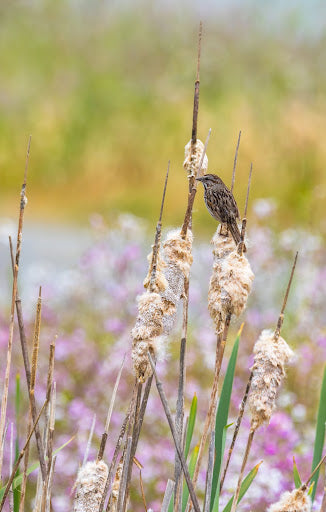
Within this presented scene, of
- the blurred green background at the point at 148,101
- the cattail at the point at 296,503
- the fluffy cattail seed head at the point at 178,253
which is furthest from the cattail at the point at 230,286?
the blurred green background at the point at 148,101

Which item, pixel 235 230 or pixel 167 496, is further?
pixel 235 230

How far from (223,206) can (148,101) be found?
9890 mm

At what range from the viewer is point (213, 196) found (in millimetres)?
1540

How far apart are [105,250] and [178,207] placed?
15.3ft

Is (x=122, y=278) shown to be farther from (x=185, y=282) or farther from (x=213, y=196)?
(x=185, y=282)

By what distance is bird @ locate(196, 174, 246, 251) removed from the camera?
1401 mm

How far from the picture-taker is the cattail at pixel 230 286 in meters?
1.11

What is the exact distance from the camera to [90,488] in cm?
121

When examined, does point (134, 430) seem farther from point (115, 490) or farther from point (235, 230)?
point (235, 230)

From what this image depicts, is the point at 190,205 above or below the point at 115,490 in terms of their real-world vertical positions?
above

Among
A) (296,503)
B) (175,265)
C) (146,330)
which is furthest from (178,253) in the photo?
(296,503)

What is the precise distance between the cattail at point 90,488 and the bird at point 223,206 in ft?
1.45

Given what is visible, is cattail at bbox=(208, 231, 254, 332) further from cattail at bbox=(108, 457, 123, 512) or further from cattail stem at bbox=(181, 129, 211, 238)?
cattail at bbox=(108, 457, 123, 512)

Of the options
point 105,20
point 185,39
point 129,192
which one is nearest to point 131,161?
point 129,192
